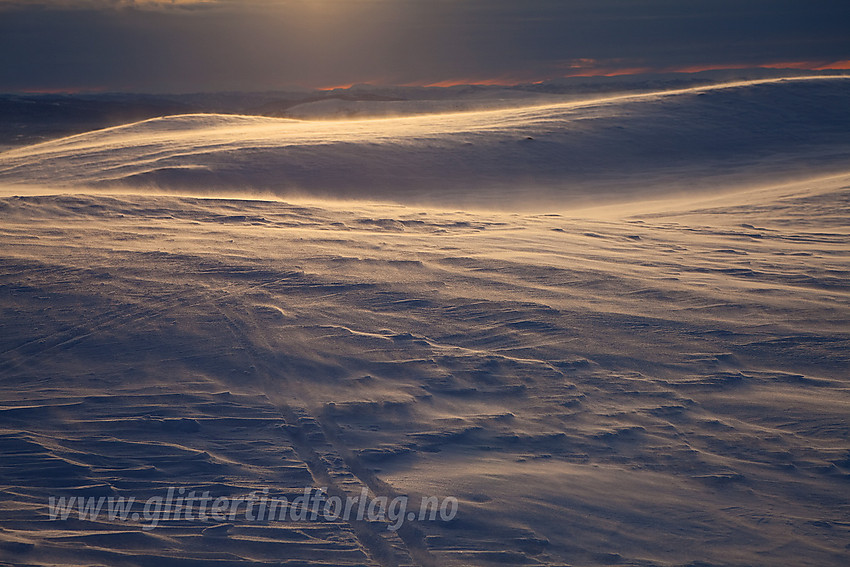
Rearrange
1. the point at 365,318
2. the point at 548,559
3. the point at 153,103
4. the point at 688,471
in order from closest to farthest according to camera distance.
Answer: the point at 548,559, the point at 688,471, the point at 365,318, the point at 153,103

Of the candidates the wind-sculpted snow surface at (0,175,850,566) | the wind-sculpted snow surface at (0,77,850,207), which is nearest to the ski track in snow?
the wind-sculpted snow surface at (0,175,850,566)

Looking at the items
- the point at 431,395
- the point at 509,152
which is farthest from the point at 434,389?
the point at 509,152

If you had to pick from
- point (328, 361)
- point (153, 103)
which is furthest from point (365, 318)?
point (153, 103)

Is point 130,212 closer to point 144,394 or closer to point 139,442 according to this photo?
point 144,394

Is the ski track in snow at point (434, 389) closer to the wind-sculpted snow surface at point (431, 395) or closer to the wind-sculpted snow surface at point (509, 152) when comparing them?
the wind-sculpted snow surface at point (431, 395)

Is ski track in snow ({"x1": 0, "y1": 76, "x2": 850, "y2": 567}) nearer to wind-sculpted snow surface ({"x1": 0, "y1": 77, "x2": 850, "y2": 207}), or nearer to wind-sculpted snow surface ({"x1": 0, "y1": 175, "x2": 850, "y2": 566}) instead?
wind-sculpted snow surface ({"x1": 0, "y1": 175, "x2": 850, "y2": 566})

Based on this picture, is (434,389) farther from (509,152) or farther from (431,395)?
(509,152)

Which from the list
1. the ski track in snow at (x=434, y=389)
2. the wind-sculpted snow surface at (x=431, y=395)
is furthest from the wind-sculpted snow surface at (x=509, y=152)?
the wind-sculpted snow surface at (x=431, y=395)
